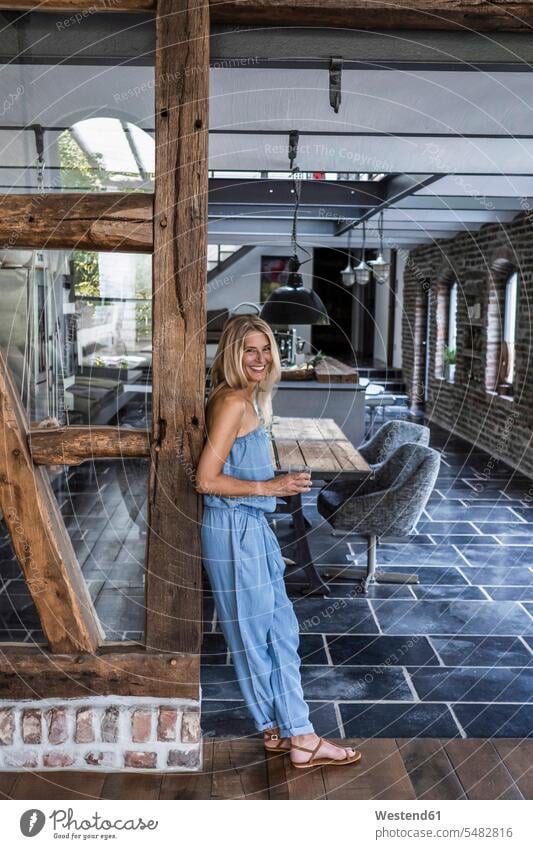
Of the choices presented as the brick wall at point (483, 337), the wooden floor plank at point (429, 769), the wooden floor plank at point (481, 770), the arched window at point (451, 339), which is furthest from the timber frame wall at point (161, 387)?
the arched window at point (451, 339)

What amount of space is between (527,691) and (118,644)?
197 cm

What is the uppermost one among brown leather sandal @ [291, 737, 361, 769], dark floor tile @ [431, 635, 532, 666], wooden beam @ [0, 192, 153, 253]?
wooden beam @ [0, 192, 153, 253]

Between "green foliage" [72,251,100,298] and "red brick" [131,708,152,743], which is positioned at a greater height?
"green foliage" [72,251,100,298]

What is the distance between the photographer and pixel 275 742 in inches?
117

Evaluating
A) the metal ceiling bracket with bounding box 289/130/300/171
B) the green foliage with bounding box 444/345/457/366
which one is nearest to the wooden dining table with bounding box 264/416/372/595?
the metal ceiling bracket with bounding box 289/130/300/171

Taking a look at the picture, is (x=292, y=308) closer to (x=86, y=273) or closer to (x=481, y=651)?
(x=86, y=273)

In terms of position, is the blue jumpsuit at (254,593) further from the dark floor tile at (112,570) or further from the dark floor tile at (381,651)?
the dark floor tile at (112,570)

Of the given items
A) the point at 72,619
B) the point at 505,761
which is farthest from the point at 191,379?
the point at 505,761

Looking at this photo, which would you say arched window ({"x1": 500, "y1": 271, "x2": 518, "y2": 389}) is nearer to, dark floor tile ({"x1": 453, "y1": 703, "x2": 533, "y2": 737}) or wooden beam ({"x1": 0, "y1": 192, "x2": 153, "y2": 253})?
dark floor tile ({"x1": 453, "y1": 703, "x2": 533, "y2": 737})

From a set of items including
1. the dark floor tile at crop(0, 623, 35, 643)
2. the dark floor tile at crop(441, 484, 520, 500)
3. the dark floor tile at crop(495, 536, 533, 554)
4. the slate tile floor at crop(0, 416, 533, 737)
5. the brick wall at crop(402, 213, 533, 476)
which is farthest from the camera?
the brick wall at crop(402, 213, 533, 476)

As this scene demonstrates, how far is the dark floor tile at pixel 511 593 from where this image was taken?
521 centimetres

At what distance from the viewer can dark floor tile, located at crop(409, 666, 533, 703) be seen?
12.8ft
